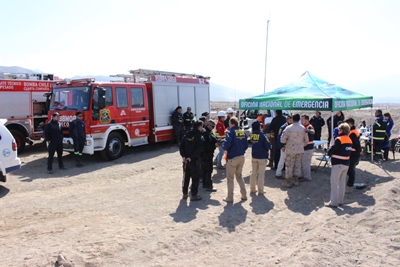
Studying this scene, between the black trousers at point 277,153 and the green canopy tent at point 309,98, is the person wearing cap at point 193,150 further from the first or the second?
the green canopy tent at point 309,98

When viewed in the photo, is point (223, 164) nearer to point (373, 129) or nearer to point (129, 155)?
point (129, 155)

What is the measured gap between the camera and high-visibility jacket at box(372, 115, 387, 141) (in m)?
→ 10.9

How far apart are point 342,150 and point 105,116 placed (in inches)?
281

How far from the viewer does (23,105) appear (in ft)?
41.5

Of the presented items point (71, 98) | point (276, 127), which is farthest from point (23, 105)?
point (276, 127)

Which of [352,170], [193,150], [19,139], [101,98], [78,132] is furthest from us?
[19,139]

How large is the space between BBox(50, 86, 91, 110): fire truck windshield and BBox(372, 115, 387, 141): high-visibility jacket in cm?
895

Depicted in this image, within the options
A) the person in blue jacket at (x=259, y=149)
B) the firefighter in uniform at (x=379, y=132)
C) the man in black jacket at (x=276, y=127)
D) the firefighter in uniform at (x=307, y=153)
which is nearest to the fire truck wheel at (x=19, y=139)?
the man in black jacket at (x=276, y=127)

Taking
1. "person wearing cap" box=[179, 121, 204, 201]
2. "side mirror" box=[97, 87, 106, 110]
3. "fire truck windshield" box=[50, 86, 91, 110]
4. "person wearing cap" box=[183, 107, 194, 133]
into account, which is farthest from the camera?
"person wearing cap" box=[183, 107, 194, 133]

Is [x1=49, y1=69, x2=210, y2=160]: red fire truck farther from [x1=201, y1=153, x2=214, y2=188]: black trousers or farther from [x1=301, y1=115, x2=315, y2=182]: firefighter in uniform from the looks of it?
[x1=301, y1=115, x2=315, y2=182]: firefighter in uniform

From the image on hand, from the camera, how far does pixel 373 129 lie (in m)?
11.2

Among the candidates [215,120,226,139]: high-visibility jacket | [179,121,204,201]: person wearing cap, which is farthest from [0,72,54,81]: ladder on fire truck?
[179,121,204,201]: person wearing cap

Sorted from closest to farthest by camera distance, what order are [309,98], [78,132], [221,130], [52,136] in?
1. [309,98]
2. [221,130]
3. [52,136]
4. [78,132]

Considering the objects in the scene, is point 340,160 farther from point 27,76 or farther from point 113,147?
point 27,76
